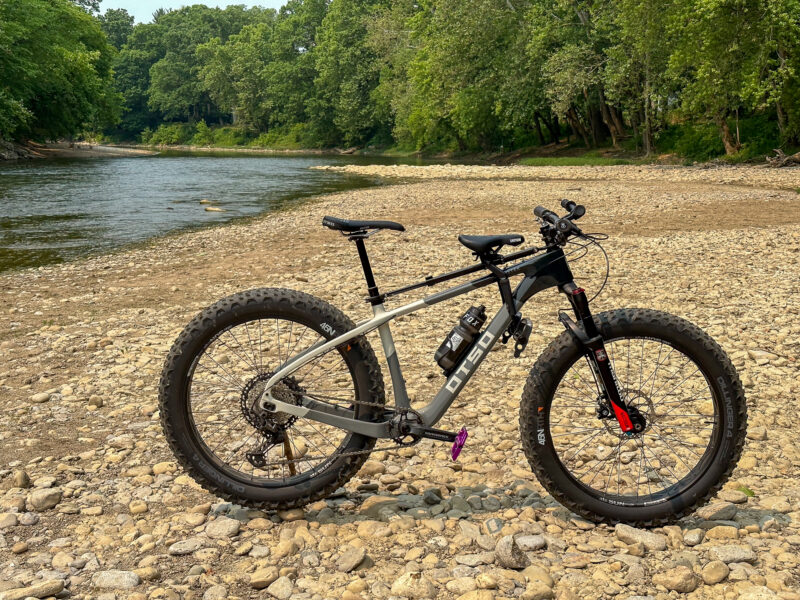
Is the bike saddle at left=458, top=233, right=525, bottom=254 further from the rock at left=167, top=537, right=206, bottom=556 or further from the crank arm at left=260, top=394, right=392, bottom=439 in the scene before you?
the rock at left=167, top=537, right=206, bottom=556

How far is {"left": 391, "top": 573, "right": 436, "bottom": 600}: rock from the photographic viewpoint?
324cm

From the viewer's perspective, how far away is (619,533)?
146 inches

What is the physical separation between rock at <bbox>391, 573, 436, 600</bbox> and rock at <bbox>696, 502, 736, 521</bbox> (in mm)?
1726

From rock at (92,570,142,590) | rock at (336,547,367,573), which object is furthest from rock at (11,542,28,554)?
rock at (336,547,367,573)

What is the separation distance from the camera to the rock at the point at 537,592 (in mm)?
3193

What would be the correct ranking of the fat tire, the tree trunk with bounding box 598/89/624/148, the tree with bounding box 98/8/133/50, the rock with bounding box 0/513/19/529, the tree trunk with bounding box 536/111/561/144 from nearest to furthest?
the fat tire < the rock with bounding box 0/513/19/529 < the tree trunk with bounding box 598/89/624/148 < the tree trunk with bounding box 536/111/561/144 < the tree with bounding box 98/8/133/50

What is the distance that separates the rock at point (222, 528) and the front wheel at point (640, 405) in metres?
1.71

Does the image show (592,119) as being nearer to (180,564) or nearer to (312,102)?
(180,564)

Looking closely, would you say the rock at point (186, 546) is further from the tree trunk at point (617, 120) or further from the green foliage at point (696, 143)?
the tree trunk at point (617, 120)

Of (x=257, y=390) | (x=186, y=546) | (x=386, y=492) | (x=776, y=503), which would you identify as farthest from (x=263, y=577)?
(x=776, y=503)

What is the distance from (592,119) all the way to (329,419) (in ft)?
148

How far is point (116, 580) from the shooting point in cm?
335

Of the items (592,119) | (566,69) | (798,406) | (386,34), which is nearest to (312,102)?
(386,34)

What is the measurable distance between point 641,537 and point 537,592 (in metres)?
0.82
